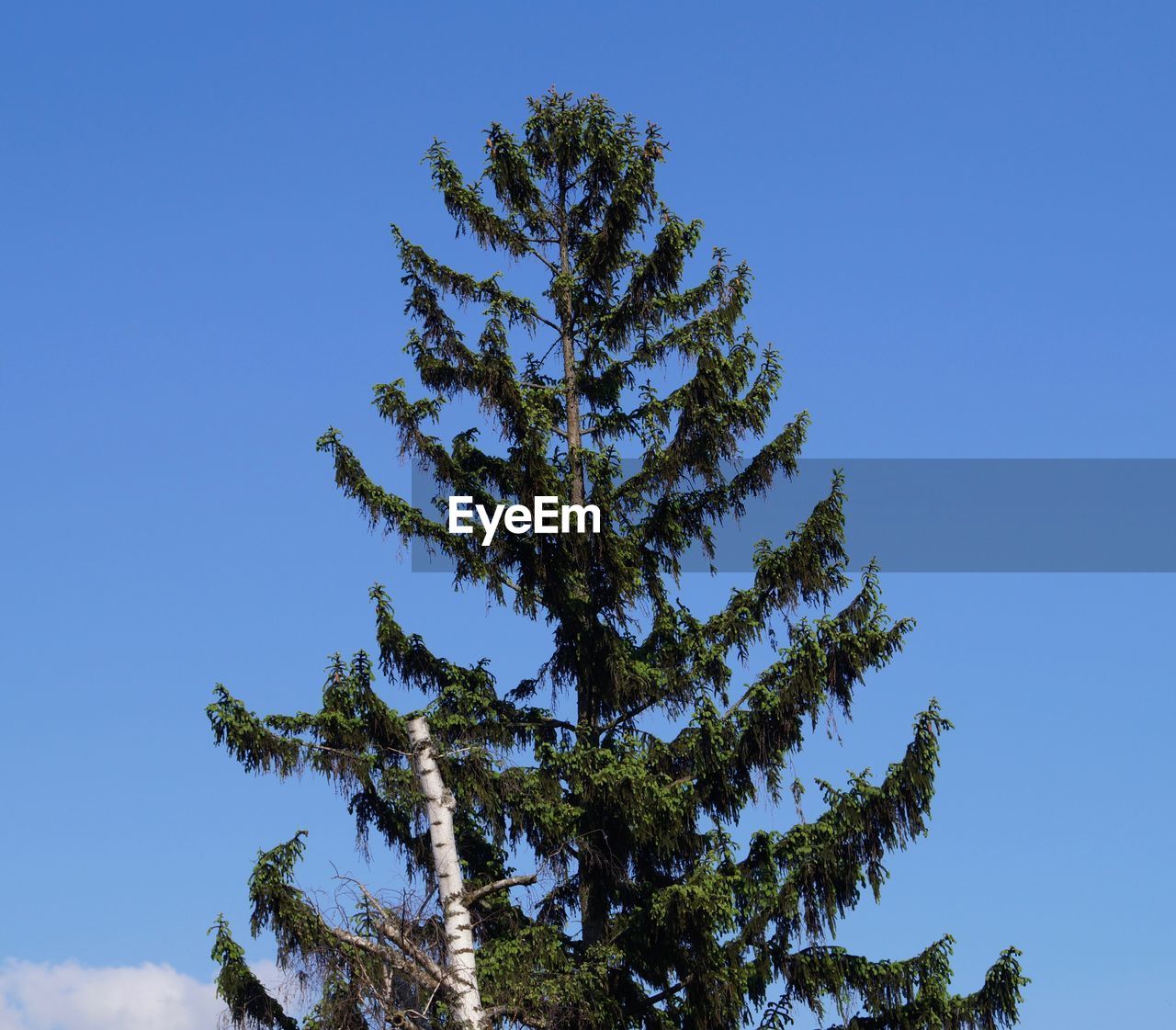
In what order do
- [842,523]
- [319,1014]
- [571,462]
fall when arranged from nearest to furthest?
1. [319,1014]
2. [842,523]
3. [571,462]

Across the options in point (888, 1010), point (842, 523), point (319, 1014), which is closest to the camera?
point (319, 1014)

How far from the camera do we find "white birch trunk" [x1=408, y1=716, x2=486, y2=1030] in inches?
692

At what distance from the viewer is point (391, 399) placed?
68.7ft

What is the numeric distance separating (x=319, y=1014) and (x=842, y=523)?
323 inches

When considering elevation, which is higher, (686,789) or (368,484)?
(368,484)

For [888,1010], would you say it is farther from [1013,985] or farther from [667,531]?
[667,531]

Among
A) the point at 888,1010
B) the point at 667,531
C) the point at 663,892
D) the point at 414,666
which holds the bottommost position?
the point at 888,1010

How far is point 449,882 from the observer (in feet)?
60.8

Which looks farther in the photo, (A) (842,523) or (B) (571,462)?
(B) (571,462)

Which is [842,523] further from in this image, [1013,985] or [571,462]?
[1013,985]

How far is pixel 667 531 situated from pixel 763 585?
6.10 feet

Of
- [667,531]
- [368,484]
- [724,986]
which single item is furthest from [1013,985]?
[368,484]

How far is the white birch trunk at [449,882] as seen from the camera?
17.6 meters

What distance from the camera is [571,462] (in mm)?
21281
